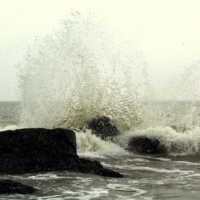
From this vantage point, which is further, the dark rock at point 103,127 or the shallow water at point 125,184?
the dark rock at point 103,127

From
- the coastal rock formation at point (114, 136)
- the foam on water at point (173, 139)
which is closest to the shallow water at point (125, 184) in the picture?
the coastal rock formation at point (114, 136)

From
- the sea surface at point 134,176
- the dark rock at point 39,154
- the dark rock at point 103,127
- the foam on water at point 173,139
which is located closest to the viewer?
the sea surface at point 134,176

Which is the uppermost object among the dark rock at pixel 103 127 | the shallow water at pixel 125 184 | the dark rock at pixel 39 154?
the dark rock at pixel 103 127

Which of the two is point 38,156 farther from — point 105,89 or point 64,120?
point 105,89

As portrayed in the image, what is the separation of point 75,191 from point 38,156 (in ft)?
5.85

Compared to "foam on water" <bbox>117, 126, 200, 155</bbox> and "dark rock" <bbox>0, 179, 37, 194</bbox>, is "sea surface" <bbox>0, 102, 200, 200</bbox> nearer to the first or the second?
"foam on water" <bbox>117, 126, 200, 155</bbox>

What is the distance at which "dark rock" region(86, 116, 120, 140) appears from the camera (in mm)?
14042

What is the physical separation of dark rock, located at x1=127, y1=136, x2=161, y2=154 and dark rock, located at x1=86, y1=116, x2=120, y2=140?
2.98 feet

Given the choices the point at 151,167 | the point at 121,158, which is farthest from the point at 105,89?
the point at 151,167

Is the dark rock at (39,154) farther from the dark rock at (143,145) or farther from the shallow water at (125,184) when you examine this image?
the dark rock at (143,145)

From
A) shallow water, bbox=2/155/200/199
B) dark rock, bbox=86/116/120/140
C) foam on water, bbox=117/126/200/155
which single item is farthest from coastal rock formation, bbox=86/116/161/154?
shallow water, bbox=2/155/200/199

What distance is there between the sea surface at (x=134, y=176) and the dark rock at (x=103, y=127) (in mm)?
338

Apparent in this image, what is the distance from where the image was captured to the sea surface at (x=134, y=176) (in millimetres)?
6055

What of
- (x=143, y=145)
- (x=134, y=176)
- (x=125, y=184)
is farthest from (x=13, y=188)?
(x=143, y=145)
